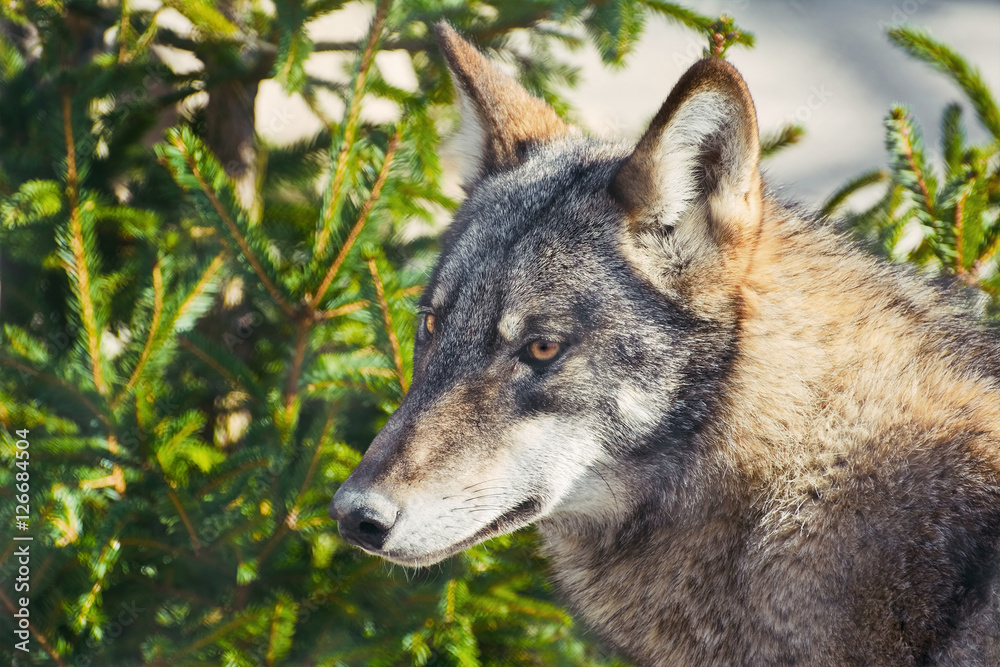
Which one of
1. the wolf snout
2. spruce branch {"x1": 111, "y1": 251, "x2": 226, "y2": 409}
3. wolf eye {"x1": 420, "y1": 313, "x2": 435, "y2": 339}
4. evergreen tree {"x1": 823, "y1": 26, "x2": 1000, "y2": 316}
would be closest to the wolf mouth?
the wolf snout

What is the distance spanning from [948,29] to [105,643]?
314 inches

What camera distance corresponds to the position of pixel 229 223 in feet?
7.55

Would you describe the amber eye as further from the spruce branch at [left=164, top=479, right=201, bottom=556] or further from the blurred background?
the spruce branch at [left=164, top=479, right=201, bottom=556]

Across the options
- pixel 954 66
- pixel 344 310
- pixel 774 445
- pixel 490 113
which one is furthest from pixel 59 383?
pixel 954 66

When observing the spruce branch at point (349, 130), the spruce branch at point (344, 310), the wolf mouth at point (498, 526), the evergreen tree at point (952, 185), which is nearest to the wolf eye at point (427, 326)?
the spruce branch at point (344, 310)

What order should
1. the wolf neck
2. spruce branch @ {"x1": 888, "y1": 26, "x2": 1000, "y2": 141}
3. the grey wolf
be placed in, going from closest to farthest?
the grey wolf → the wolf neck → spruce branch @ {"x1": 888, "y1": 26, "x2": 1000, "y2": 141}

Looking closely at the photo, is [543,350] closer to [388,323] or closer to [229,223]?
[388,323]

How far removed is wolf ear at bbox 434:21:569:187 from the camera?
245 cm

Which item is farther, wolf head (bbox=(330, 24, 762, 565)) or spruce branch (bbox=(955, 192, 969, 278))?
spruce branch (bbox=(955, 192, 969, 278))

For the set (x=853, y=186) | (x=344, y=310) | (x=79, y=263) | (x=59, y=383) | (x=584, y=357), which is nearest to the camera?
(x=584, y=357)

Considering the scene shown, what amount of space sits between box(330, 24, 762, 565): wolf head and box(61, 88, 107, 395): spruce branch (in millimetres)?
971

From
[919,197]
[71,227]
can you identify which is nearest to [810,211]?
[919,197]

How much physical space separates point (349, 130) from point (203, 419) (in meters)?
1.07

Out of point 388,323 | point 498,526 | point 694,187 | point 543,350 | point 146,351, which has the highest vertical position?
point 694,187
